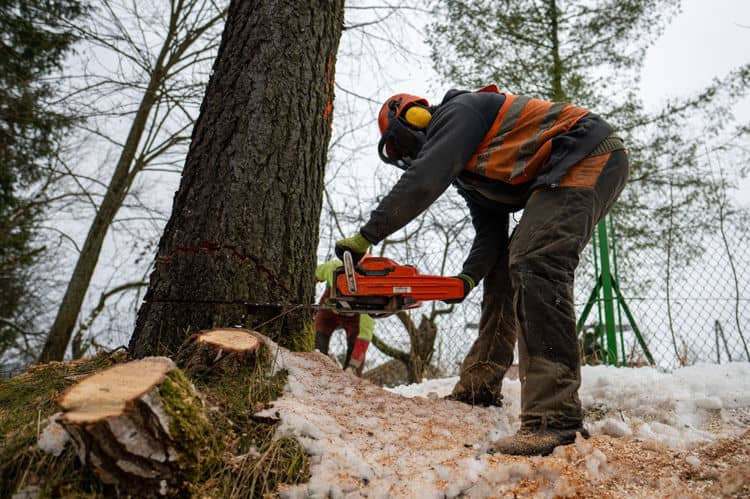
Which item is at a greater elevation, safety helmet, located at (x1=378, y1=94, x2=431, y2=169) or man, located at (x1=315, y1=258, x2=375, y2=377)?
safety helmet, located at (x1=378, y1=94, x2=431, y2=169)

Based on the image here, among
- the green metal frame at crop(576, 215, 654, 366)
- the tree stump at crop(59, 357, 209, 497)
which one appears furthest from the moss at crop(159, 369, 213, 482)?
the green metal frame at crop(576, 215, 654, 366)

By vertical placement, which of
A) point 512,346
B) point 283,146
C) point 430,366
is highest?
point 283,146

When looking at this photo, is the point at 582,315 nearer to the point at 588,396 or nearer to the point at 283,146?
the point at 588,396

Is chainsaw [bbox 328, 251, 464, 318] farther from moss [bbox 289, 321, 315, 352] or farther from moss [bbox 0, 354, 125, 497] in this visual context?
moss [bbox 0, 354, 125, 497]

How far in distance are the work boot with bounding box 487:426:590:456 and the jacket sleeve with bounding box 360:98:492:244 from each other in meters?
0.97

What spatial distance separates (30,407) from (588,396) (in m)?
2.62

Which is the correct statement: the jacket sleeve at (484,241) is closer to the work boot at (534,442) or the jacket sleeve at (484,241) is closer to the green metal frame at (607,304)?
the work boot at (534,442)

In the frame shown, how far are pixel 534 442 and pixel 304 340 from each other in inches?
44.2

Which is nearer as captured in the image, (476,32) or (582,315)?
(582,315)

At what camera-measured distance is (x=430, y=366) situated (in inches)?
252

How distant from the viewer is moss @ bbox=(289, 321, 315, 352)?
2.35m

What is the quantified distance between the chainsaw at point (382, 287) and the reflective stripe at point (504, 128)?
601mm

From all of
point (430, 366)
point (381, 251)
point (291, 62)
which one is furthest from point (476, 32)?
point (291, 62)

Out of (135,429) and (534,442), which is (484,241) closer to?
(534,442)
